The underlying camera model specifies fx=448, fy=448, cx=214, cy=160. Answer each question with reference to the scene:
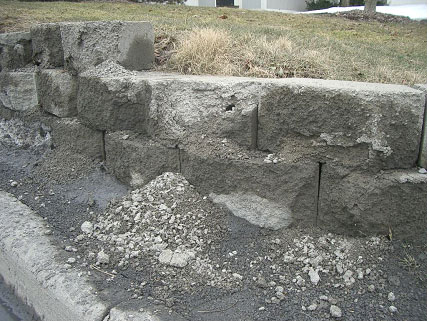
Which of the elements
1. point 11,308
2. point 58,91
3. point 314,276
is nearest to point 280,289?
point 314,276

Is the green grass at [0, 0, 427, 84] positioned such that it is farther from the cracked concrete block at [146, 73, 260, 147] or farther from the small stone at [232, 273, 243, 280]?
the small stone at [232, 273, 243, 280]

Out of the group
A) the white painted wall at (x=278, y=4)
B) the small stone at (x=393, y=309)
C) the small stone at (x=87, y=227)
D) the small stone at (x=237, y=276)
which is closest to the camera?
the small stone at (x=393, y=309)

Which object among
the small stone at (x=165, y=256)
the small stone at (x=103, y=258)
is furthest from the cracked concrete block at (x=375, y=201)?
the small stone at (x=103, y=258)

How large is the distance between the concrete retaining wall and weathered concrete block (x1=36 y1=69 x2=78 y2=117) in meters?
0.07

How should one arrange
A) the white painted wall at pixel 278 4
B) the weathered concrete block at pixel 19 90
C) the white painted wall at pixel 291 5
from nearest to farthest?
the weathered concrete block at pixel 19 90
the white painted wall at pixel 278 4
the white painted wall at pixel 291 5

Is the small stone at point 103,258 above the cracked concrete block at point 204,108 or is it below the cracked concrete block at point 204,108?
below

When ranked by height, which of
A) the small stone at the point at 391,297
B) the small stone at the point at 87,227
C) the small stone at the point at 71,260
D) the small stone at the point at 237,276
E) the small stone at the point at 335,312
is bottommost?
the small stone at the point at 335,312

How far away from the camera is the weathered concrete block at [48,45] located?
380cm

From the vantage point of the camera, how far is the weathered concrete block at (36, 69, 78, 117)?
3682mm

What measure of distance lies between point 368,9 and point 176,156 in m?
7.39

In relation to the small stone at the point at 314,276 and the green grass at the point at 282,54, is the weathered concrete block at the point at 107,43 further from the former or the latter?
the small stone at the point at 314,276

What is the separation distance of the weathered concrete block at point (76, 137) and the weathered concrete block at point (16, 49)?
2.44 feet

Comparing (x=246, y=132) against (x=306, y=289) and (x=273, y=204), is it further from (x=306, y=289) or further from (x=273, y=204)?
(x=306, y=289)

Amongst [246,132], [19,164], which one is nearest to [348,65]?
[246,132]
